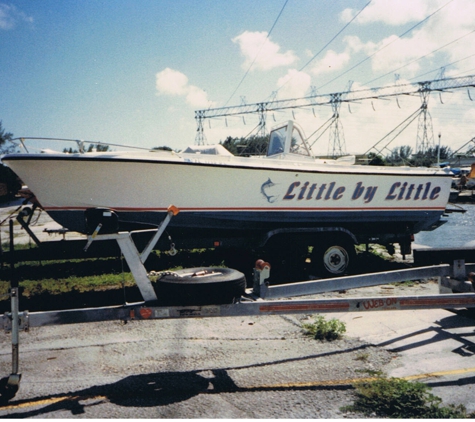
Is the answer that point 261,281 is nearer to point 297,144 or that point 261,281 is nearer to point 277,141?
point 297,144

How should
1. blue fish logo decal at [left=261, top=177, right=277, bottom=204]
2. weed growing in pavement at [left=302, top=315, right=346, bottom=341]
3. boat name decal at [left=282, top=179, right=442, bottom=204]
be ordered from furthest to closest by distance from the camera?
boat name decal at [left=282, top=179, right=442, bottom=204]
blue fish logo decal at [left=261, top=177, right=277, bottom=204]
weed growing in pavement at [left=302, top=315, right=346, bottom=341]

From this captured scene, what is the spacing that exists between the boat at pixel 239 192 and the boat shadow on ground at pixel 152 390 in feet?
9.26

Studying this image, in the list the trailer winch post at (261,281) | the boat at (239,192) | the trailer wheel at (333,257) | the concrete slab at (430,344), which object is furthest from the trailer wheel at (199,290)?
the trailer wheel at (333,257)

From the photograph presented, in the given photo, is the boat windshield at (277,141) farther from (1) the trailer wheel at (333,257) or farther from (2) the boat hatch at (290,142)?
(1) the trailer wheel at (333,257)

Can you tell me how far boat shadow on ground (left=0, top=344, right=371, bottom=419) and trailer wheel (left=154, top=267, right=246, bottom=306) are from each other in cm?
63

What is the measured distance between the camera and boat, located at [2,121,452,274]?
5.77m

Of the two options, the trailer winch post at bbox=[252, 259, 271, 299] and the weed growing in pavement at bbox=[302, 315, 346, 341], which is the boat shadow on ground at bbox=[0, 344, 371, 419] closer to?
the trailer winch post at bbox=[252, 259, 271, 299]

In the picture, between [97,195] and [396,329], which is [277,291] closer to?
[396,329]

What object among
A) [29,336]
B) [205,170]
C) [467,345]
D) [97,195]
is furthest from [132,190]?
[467,345]

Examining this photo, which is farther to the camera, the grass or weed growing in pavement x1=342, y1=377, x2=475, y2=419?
the grass

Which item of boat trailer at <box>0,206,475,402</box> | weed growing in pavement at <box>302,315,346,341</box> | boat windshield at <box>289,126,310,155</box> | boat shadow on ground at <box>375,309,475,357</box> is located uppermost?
boat windshield at <box>289,126,310,155</box>

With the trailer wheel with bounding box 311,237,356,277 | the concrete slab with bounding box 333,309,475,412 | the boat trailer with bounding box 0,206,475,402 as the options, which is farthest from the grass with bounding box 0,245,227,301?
the concrete slab with bounding box 333,309,475,412

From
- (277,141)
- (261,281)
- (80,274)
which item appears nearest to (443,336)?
(261,281)

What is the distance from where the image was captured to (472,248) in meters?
5.47
